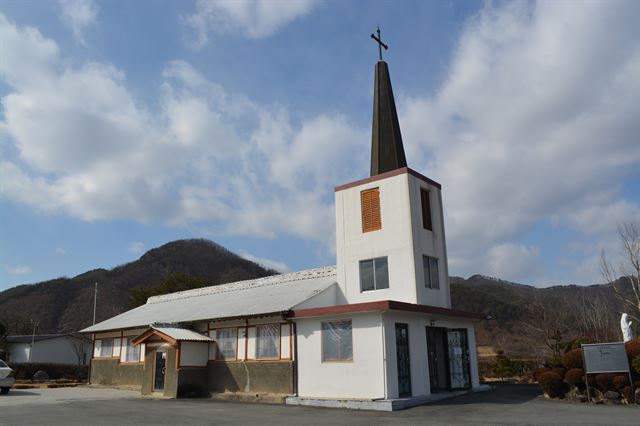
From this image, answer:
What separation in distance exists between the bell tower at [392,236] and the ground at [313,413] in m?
4.45

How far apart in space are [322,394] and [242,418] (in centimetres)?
458

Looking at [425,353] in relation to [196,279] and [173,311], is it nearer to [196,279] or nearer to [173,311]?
[173,311]

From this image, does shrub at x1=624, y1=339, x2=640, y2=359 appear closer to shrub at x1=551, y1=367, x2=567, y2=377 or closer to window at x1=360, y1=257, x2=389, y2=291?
shrub at x1=551, y1=367, x2=567, y2=377

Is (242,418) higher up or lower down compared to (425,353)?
lower down

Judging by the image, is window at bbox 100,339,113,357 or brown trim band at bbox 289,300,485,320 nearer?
brown trim band at bbox 289,300,485,320

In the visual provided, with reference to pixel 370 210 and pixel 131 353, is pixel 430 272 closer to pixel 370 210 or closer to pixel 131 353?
pixel 370 210

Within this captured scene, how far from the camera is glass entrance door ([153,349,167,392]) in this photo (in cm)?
2166

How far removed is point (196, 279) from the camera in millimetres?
63469

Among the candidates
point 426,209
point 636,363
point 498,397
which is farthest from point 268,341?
point 636,363

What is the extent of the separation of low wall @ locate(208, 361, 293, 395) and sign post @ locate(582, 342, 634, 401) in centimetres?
977

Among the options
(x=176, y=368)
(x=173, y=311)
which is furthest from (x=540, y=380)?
(x=173, y=311)

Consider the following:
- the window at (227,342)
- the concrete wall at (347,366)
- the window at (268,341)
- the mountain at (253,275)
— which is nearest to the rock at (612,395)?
the concrete wall at (347,366)

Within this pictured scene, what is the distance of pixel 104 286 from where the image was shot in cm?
10006

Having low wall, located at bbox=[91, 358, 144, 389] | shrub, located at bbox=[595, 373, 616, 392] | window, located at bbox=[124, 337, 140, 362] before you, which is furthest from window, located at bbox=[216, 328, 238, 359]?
shrub, located at bbox=[595, 373, 616, 392]
